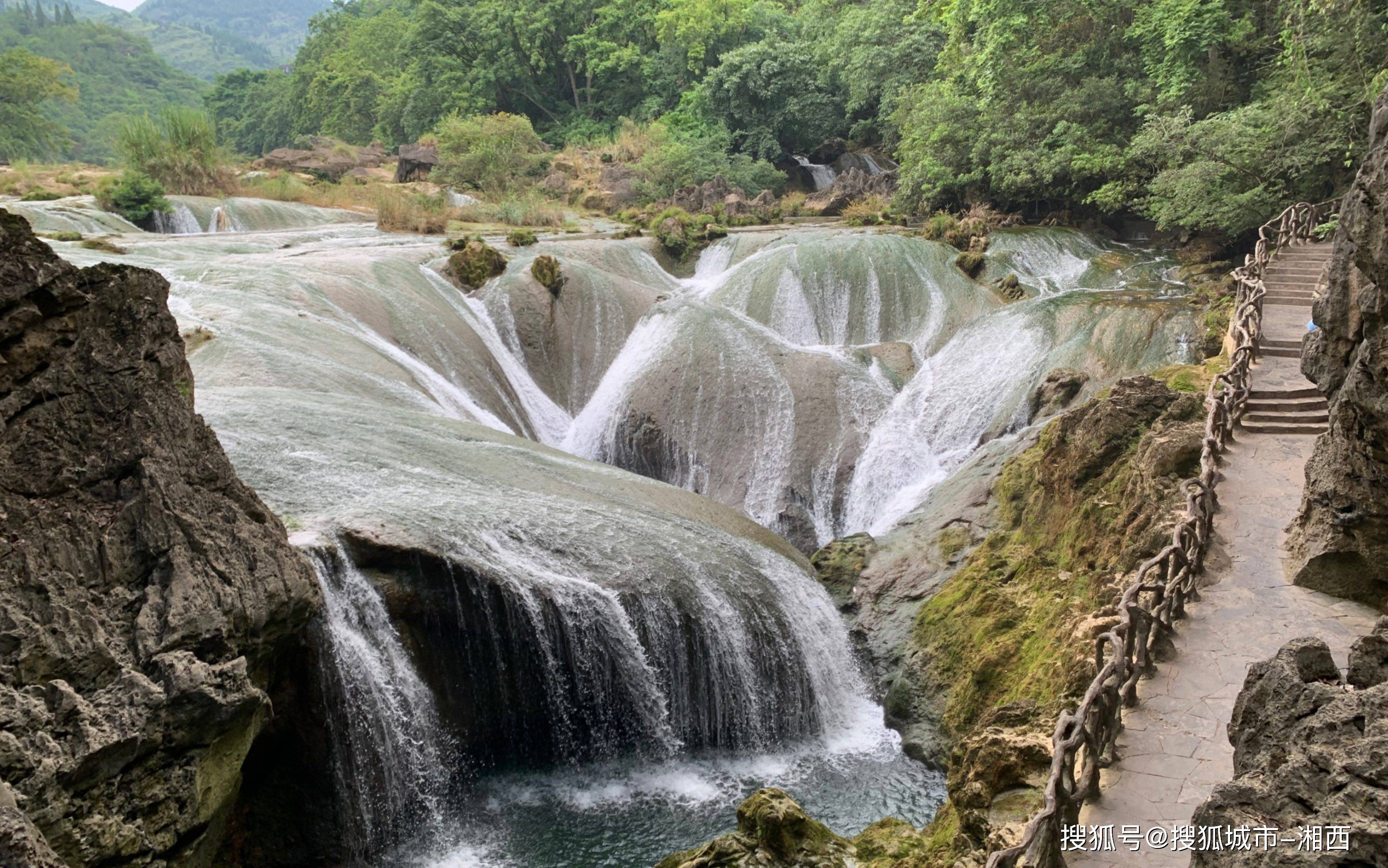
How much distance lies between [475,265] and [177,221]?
352 inches

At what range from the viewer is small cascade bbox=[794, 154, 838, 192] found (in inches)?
1522

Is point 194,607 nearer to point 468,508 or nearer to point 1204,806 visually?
point 468,508

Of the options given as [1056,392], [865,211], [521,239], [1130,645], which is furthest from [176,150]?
[1130,645]

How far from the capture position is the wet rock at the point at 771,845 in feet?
20.5

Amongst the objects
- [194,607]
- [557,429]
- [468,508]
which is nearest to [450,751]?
[468,508]

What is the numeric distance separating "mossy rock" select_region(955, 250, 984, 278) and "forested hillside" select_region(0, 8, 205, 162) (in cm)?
7162

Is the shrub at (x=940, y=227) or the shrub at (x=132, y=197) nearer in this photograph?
the shrub at (x=132, y=197)

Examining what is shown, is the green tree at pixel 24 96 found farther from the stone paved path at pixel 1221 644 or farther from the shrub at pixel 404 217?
the stone paved path at pixel 1221 644

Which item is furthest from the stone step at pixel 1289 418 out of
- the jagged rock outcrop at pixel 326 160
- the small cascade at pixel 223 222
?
the jagged rock outcrop at pixel 326 160

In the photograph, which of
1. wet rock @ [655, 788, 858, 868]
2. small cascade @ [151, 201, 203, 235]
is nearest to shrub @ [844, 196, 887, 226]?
small cascade @ [151, 201, 203, 235]

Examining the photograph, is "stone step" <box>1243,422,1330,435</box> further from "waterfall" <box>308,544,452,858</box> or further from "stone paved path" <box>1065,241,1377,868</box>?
"waterfall" <box>308,544,452,858</box>

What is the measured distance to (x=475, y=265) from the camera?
64.5ft

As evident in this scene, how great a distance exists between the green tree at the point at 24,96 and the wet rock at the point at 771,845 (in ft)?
173

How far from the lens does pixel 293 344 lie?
13.6 meters
